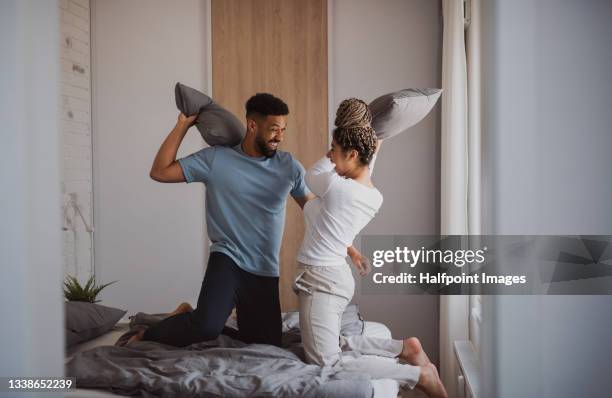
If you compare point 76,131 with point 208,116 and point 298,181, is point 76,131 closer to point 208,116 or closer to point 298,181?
point 208,116

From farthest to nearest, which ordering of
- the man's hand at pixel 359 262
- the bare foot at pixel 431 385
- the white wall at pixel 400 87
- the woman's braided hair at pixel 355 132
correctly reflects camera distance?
the white wall at pixel 400 87 < the man's hand at pixel 359 262 < the woman's braided hair at pixel 355 132 < the bare foot at pixel 431 385

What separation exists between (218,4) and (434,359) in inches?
106

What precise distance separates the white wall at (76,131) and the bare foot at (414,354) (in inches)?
91.7

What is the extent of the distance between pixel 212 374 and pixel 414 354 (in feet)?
2.49

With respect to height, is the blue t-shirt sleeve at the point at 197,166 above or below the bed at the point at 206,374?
above

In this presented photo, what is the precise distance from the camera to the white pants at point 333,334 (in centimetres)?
230

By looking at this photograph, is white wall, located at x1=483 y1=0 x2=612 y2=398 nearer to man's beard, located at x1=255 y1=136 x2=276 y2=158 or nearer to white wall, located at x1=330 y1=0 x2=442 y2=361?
man's beard, located at x1=255 y1=136 x2=276 y2=158

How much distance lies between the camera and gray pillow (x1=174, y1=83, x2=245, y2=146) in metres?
2.77

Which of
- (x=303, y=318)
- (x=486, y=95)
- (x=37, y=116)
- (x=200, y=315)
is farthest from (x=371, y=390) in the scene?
(x=37, y=116)

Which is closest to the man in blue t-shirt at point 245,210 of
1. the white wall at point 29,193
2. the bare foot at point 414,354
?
the bare foot at point 414,354

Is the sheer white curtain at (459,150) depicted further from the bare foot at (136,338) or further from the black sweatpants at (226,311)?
the bare foot at (136,338)

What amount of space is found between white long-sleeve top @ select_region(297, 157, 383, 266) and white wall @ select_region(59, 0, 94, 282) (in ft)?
6.88

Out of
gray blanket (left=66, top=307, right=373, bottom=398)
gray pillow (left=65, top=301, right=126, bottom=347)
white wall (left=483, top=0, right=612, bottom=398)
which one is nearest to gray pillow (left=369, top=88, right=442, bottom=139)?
gray blanket (left=66, top=307, right=373, bottom=398)

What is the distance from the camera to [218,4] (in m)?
4.41
